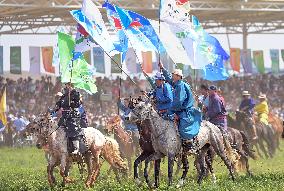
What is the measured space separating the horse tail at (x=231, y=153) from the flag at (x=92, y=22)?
332cm

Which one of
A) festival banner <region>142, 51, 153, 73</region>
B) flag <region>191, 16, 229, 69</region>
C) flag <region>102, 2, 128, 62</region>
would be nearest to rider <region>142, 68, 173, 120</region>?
flag <region>102, 2, 128, 62</region>

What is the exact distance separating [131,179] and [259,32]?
110 ft

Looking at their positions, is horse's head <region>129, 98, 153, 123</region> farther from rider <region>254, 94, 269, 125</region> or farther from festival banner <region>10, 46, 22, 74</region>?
festival banner <region>10, 46, 22, 74</region>

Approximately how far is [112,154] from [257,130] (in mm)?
9605

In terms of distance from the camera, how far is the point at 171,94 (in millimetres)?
15656

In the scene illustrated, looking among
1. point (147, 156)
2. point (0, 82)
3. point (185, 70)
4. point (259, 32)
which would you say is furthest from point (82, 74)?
point (259, 32)

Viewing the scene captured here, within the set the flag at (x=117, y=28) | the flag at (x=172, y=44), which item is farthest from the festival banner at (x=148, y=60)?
the flag at (x=172, y=44)

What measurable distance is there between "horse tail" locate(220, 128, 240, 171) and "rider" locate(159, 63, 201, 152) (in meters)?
2.11

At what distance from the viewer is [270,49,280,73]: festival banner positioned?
47625 mm

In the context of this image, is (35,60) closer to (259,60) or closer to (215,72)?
(259,60)

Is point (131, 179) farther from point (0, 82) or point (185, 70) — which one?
point (185, 70)

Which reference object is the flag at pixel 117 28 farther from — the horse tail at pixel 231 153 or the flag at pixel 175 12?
the horse tail at pixel 231 153

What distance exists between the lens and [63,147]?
55.2ft

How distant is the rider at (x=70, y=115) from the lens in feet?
55.0
